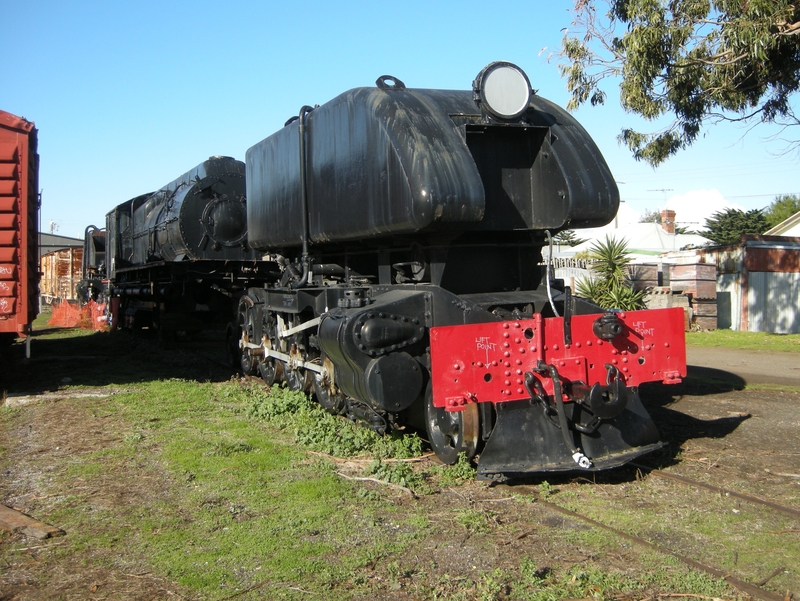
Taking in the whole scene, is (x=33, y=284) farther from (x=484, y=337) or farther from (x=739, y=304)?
(x=739, y=304)

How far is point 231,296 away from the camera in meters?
15.7

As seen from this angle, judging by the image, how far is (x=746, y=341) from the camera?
15875 mm

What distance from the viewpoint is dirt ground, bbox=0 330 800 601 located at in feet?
13.1

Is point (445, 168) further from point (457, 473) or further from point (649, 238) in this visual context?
point (649, 238)

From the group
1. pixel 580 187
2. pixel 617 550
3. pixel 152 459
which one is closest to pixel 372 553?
pixel 617 550

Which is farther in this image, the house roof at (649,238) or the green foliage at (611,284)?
Answer: the house roof at (649,238)

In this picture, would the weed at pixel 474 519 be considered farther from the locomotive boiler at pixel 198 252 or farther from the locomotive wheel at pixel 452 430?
the locomotive boiler at pixel 198 252

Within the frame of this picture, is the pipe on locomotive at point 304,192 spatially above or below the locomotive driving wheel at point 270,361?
above

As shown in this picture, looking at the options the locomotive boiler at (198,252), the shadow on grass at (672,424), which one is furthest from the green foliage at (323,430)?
the locomotive boiler at (198,252)

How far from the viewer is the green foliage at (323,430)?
6.37 metres

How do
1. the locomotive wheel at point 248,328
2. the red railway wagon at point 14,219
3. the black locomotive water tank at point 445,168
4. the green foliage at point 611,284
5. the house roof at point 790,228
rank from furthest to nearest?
the house roof at point 790,228, the green foliage at point 611,284, the locomotive wheel at point 248,328, the red railway wagon at point 14,219, the black locomotive water tank at point 445,168

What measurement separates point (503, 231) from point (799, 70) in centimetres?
1051

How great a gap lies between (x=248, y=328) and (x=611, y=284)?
8.55 metres

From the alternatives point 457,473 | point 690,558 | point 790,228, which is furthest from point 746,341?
point 790,228
